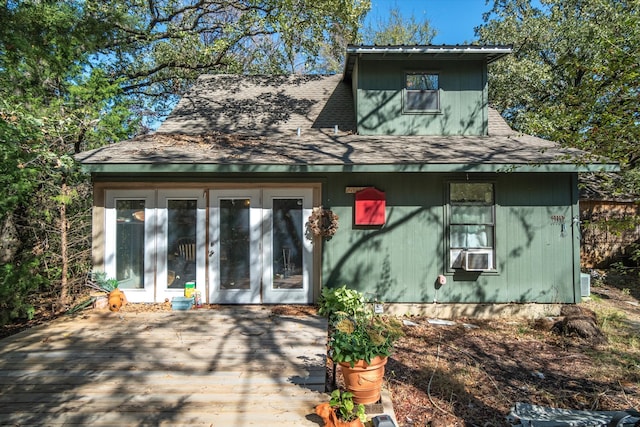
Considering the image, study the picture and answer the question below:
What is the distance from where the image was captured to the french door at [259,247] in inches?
257

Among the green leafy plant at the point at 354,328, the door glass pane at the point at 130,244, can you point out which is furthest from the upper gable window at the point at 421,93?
the door glass pane at the point at 130,244

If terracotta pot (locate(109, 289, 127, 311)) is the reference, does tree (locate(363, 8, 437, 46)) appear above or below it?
above

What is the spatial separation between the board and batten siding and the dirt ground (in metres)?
0.58

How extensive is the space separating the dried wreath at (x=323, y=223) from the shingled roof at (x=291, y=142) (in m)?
0.85

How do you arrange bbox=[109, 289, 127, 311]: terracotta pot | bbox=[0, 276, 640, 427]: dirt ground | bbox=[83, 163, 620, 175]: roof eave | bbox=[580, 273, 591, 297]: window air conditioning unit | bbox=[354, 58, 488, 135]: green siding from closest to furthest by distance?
1. bbox=[0, 276, 640, 427]: dirt ground
2. bbox=[83, 163, 620, 175]: roof eave
3. bbox=[109, 289, 127, 311]: terracotta pot
4. bbox=[580, 273, 591, 297]: window air conditioning unit
5. bbox=[354, 58, 488, 135]: green siding

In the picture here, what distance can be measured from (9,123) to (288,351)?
485 centimetres

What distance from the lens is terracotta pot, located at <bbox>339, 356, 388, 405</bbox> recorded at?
314cm

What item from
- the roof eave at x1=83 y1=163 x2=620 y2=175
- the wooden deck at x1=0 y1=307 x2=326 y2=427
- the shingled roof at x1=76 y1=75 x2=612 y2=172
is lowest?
the wooden deck at x1=0 y1=307 x2=326 y2=427

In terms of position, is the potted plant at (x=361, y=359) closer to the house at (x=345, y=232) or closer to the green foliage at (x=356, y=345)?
the green foliage at (x=356, y=345)

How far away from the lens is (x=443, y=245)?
6527mm

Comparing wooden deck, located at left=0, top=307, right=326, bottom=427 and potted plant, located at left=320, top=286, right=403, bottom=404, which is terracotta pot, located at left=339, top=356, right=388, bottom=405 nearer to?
potted plant, located at left=320, top=286, right=403, bottom=404

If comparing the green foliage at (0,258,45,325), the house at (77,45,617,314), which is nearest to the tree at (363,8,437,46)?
the house at (77,45,617,314)

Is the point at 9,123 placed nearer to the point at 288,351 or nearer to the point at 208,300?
the point at 208,300

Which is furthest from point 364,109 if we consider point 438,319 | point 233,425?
point 233,425
